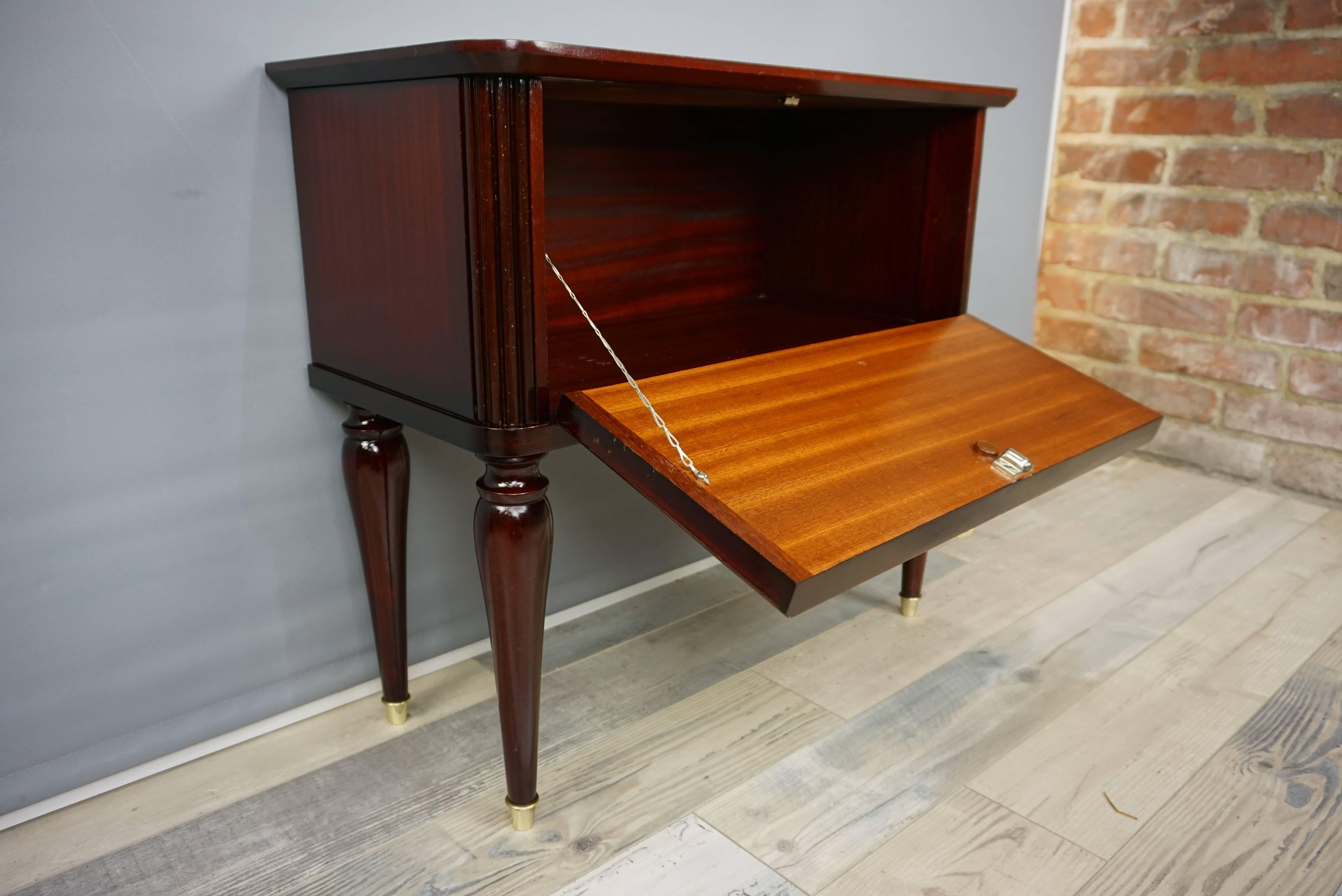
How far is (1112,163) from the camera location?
2.37m

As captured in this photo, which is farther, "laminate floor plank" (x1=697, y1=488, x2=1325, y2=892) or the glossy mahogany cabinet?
"laminate floor plank" (x1=697, y1=488, x2=1325, y2=892)

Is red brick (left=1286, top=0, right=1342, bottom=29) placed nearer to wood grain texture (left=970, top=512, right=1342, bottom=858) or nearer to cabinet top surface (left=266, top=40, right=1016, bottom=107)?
wood grain texture (left=970, top=512, right=1342, bottom=858)

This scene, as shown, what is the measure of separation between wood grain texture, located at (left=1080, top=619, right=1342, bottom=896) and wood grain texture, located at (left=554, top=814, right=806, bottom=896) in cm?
33

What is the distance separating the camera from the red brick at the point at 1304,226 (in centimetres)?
205

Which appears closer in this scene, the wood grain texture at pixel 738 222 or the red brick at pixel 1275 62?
the wood grain texture at pixel 738 222

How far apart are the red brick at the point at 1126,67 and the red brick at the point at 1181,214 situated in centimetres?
25

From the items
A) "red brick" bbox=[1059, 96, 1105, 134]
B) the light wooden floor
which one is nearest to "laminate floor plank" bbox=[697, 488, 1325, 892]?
the light wooden floor

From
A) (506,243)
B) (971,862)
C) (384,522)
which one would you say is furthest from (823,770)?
(506,243)

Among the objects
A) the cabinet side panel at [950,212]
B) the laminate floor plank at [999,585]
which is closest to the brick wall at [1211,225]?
Result: the laminate floor plank at [999,585]

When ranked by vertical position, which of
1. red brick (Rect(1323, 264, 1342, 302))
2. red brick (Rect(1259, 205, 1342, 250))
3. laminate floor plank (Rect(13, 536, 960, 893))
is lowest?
laminate floor plank (Rect(13, 536, 960, 893))

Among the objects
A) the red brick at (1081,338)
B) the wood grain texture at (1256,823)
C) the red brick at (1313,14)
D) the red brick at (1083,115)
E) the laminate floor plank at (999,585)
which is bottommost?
the laminate floor plank at (999,585)

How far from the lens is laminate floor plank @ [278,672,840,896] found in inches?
41.2

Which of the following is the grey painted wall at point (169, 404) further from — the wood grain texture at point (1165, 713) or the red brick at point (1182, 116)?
the red brick at point (1182, 116)

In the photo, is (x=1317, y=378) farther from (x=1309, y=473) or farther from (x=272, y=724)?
(x=272, y=724)
